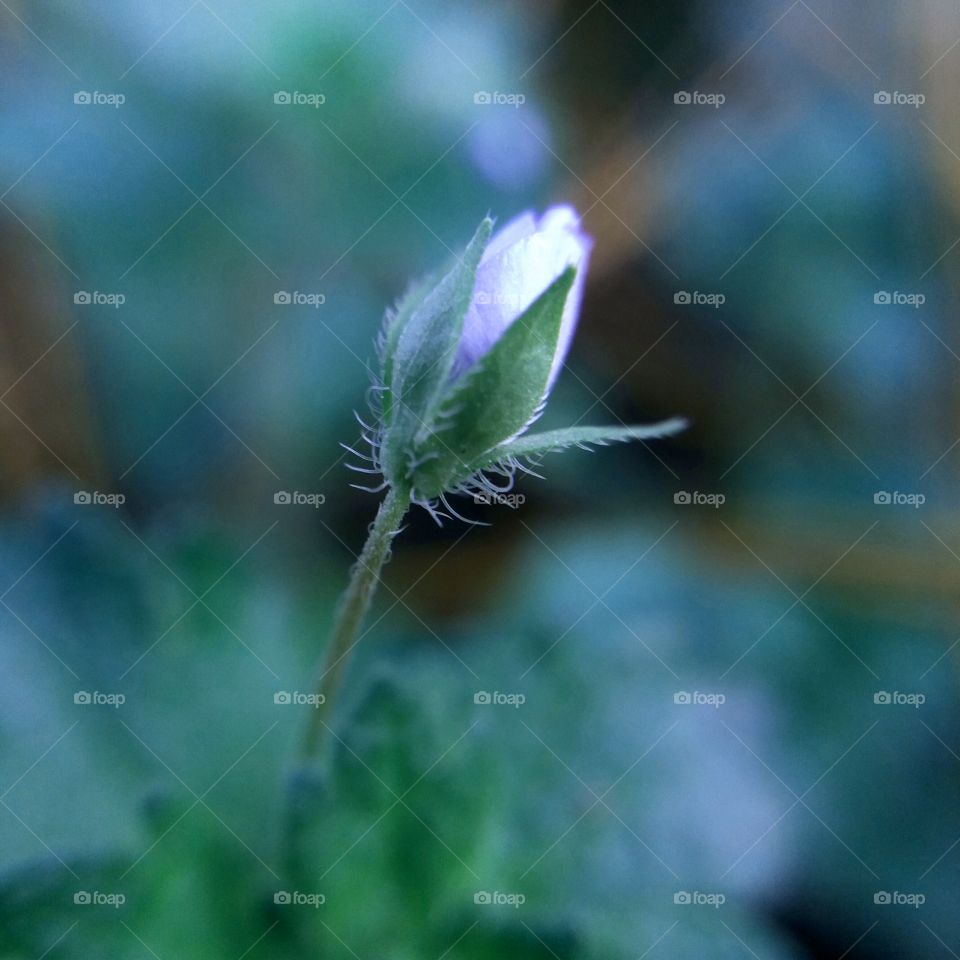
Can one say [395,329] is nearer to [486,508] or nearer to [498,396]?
[498,396]

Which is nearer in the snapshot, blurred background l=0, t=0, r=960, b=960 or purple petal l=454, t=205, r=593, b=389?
purple petal l=454, t=205, r=593, b=389

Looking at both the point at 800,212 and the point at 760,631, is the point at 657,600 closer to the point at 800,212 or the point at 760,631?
the point at 760,631

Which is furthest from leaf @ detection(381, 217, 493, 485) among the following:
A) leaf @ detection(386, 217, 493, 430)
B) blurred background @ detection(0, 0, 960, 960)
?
blurred background @ detection(0, 0, 960, 960)

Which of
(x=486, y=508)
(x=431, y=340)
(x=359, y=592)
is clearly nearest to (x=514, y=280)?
(x=431, y=340)

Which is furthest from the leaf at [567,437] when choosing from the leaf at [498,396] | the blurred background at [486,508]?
the blurred background at [486,508]

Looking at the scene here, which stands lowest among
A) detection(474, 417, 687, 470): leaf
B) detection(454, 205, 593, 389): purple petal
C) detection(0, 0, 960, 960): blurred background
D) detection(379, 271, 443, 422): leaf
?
detection(0, 0, 960, 960): blurred background

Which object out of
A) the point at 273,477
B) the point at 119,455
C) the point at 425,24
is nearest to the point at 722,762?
the point at 273,477

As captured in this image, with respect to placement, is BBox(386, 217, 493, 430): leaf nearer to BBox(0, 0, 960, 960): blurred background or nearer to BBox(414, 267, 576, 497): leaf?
BBox(414, 267, 576, 497): leaf
